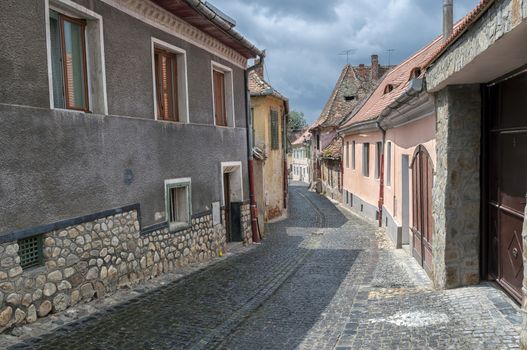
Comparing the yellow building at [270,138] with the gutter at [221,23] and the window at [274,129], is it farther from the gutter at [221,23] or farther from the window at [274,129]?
the gutter at [221,23]

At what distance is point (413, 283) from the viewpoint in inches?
300

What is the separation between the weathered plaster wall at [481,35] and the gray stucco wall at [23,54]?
4.89 m

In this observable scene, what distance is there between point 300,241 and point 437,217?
24.5 feet

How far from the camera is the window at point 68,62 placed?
20.4 ft

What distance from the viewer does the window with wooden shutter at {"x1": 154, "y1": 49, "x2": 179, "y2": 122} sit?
28.8 feet

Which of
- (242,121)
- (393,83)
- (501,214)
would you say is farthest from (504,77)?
(393,83)

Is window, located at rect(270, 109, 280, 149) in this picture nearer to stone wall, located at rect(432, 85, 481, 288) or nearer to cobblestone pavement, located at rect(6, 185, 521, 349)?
cobblestone pavement, located at rect(6, 185, 521, 349)

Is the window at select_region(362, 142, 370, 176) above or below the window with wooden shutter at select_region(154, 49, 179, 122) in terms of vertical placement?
below

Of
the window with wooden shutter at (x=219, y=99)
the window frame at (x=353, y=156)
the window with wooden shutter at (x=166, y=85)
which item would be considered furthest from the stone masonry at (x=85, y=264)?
the window frame at (x=353, y=156)

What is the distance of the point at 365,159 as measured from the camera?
19250mm

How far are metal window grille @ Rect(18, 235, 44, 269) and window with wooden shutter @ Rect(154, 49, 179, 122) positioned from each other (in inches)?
144

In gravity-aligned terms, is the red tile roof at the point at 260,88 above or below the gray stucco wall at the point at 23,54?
above

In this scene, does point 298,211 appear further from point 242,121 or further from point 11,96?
point 11,96

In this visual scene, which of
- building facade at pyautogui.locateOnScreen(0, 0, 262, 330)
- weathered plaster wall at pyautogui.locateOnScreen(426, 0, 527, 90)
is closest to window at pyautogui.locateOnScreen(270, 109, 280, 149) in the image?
building facade at pyautogui.locateOnScreen(0, 0, 262, 330)
